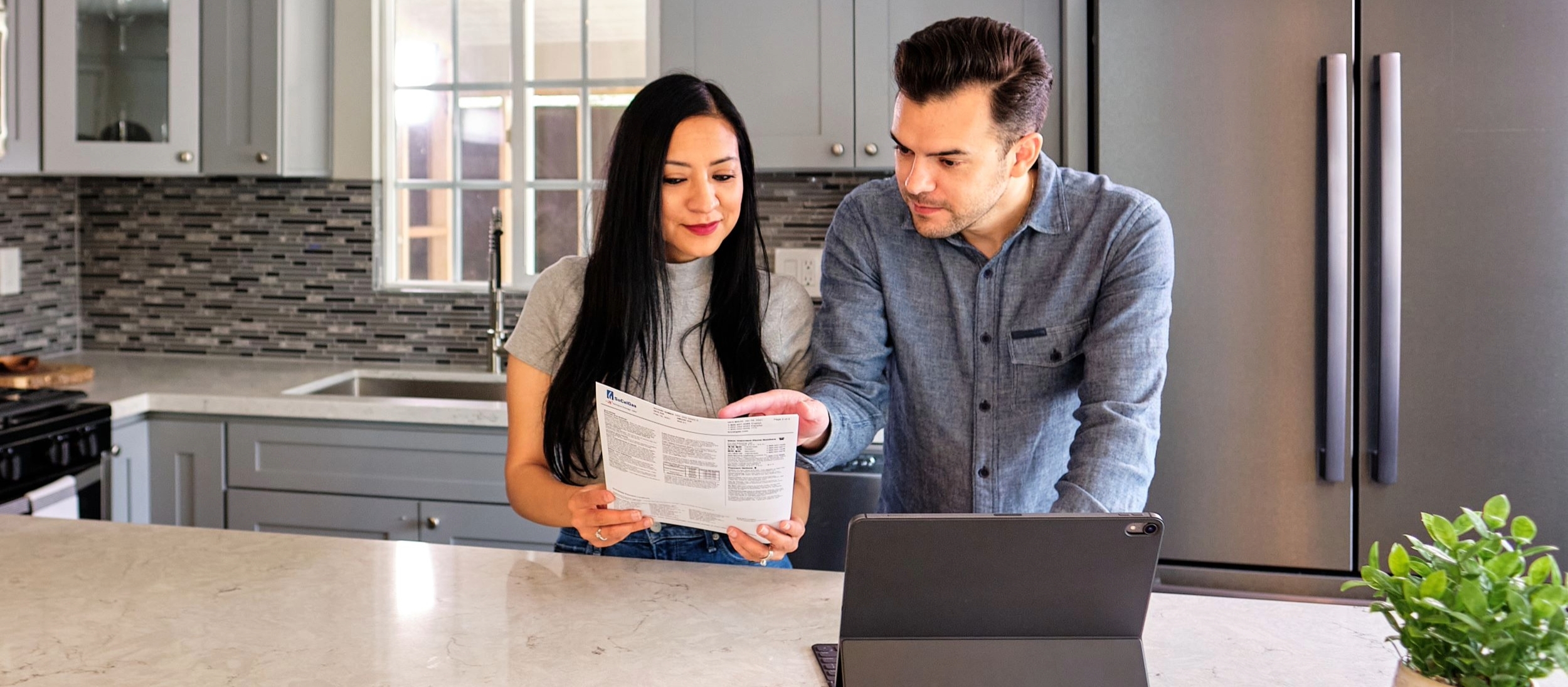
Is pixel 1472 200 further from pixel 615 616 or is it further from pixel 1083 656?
pixel 615 616

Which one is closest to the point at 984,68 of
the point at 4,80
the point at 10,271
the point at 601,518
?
the point at 601,518

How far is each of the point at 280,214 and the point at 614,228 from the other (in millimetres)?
2266

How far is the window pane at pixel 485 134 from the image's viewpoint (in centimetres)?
358

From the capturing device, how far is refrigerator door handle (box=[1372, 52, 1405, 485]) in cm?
234

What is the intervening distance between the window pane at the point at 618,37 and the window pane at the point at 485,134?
0.31 m

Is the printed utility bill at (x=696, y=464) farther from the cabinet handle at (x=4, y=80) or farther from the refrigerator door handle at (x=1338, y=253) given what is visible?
the cabinet handle at (x=4, y=80)

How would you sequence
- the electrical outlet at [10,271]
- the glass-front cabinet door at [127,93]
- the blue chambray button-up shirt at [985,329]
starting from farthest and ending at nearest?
the electrical outlet at [10,271] → the glass-front cabinet door at [127,93] → the blue chambray button-up shirt at [985,329]

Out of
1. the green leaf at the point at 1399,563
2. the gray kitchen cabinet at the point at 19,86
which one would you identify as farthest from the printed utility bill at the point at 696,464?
the gray kitchen cabinet at the point at 19,86

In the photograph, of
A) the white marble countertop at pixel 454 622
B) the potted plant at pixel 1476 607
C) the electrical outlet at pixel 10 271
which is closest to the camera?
the potted plant at pixel 1476 607

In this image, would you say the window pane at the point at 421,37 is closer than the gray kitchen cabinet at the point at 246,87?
No

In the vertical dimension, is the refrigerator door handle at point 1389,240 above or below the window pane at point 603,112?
below

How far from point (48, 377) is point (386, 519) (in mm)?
897

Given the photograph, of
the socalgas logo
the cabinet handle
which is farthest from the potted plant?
the cabinet handle

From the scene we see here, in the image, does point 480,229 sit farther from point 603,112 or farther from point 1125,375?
point 1125,375
